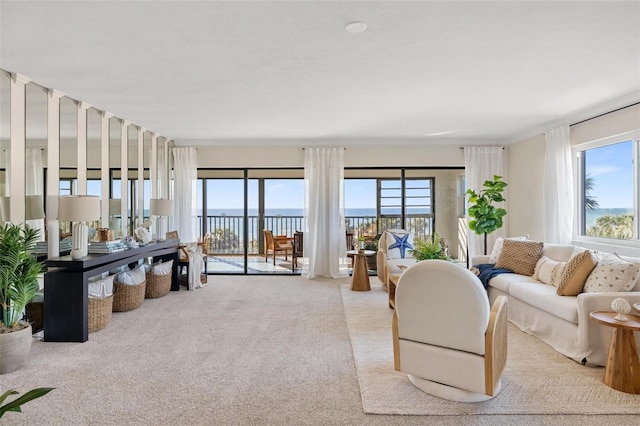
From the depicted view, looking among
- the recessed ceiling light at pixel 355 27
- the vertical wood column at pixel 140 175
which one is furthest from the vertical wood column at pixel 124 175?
the recessed ceiling light at pixel 355 27

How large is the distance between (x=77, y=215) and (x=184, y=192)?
3.37 metres

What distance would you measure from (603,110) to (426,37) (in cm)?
325

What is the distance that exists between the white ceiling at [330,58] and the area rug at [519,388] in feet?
7.88

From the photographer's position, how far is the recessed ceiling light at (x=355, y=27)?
2.70m

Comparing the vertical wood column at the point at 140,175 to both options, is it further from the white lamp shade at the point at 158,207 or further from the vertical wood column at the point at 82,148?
the vertical wood column at the point at 82,148

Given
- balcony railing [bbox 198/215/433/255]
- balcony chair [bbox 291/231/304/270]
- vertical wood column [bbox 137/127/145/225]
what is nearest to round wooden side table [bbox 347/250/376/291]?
balcony railing [bbox 198/215/433/255]

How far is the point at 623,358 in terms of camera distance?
110 inches

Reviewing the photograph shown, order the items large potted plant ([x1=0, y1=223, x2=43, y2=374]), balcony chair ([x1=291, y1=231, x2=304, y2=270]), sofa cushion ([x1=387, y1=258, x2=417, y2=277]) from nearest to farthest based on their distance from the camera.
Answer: large potted plant ([x1=0, y1=223, x2=43, y2=374])
sofa cushion ([x1=387, y1=258, x2=417, y2=277])
balcony chair ([x1=291, y1=231, x2=304, y2=270])

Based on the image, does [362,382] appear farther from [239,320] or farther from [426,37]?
[426,37]

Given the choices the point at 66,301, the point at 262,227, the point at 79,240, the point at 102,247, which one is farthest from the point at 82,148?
the point at 262,227

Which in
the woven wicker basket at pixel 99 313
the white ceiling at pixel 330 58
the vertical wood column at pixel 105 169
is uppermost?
the white ceiling at pixel 330 58

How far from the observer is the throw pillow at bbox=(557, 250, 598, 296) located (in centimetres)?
370

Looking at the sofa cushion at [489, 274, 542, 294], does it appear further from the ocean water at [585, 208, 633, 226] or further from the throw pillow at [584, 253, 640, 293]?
the ocean water at [585, 208, 633, 226]

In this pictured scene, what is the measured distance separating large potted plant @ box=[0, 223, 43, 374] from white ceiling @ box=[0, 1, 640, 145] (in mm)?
1510
